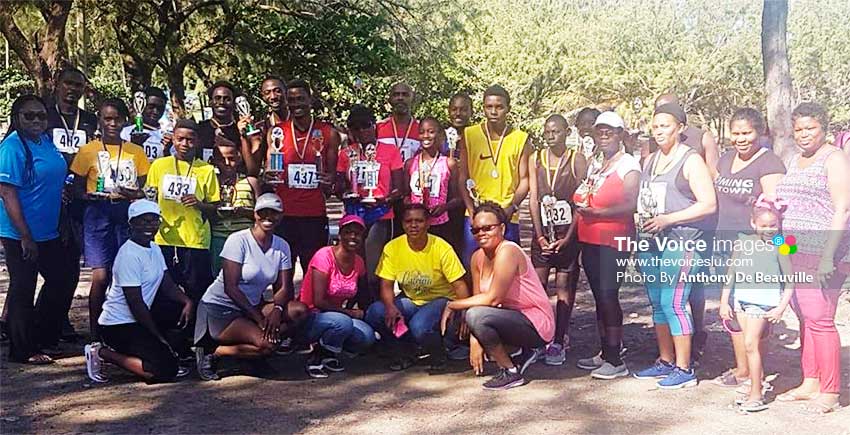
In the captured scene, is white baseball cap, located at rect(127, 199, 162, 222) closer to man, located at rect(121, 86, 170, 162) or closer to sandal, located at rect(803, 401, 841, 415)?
man, located at rect(121, 86, 170, 162)

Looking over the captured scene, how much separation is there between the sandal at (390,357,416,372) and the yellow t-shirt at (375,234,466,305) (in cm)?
43

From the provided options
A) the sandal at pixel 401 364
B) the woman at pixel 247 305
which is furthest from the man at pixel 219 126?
the sandal at pixel 401 364

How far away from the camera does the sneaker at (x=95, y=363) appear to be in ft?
17.5

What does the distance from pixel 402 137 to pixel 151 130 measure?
198 centimetres

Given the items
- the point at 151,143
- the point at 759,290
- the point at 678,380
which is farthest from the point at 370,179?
the point at 759,290

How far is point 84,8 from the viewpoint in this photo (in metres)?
13.2

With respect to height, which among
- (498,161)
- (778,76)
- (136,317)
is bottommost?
(136,317)

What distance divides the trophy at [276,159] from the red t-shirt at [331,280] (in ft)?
2.52

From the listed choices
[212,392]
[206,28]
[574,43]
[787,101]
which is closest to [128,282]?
[212,392]

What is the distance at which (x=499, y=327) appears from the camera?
5234mm

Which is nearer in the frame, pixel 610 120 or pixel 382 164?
pixel 610 120

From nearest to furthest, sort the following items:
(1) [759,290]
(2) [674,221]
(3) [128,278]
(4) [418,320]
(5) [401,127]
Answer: (1) [759,290] → (2) [674,221] → (3) [128,278] → (4) [418,320] → (5) [401,127]

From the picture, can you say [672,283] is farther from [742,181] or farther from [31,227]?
[31,227]

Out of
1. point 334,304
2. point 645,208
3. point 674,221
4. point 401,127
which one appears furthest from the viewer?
point 401,127
